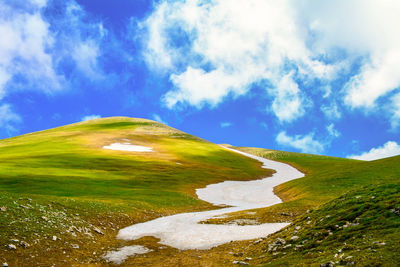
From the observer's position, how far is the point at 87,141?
12706 cm

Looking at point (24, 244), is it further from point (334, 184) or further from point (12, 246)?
point (334, 184)

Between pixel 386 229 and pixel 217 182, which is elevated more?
pixel 217 182

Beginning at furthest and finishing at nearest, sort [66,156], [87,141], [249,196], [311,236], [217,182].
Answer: [87,141]
[66,156]
[217,182]
[249,196]
[311,236]

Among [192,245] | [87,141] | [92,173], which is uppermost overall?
[87,141]

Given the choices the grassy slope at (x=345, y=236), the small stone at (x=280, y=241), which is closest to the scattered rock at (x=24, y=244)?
the grassy slope at (x=345, y=236)

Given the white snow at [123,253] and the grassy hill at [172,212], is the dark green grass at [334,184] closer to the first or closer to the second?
the grassy hill at [172,212]

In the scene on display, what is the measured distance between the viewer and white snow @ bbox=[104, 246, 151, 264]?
20.8 m

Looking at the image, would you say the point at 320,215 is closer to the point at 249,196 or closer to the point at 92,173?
the point at 249,196

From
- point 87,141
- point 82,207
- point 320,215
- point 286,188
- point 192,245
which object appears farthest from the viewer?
point 87,141

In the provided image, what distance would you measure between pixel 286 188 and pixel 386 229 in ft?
186

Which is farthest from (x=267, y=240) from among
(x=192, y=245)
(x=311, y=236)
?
(x=192, y=245)

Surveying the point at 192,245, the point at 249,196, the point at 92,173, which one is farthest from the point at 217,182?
the point at 192,245

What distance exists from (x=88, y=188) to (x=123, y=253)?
34471mm

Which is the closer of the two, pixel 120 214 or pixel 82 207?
pixel 82 207
